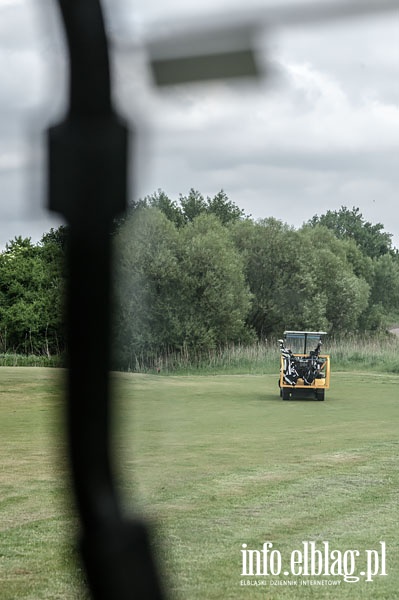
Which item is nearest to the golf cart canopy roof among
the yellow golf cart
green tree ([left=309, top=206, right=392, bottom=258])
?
green tree ([left=309, top=206, right=392, bottom=258])

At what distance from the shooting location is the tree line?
0.42m

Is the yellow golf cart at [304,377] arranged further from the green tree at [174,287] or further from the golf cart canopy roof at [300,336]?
the green tree at [174,287]

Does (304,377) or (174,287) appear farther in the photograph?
(304,377)

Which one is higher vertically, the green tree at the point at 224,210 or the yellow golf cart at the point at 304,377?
the green tree at the point at 224,210

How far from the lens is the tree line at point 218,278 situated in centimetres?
42

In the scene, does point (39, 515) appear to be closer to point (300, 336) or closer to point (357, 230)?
point (300, 336)

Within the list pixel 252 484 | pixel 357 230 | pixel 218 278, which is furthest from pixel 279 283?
pixel 252 484

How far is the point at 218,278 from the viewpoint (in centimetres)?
116

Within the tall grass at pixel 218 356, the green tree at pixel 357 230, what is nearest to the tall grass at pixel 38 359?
the tall grass at pixel 218 356

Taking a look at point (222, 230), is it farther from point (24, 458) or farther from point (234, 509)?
point (24, 458)

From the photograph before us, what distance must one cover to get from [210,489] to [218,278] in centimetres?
340

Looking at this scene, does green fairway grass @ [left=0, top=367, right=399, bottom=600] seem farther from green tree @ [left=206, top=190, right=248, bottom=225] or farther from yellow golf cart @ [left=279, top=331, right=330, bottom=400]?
yellow golf cart @ [left=279, top=331, right=330, bottom=400]

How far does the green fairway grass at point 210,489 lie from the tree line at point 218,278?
0.04 m

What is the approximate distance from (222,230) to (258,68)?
75 centimetres
